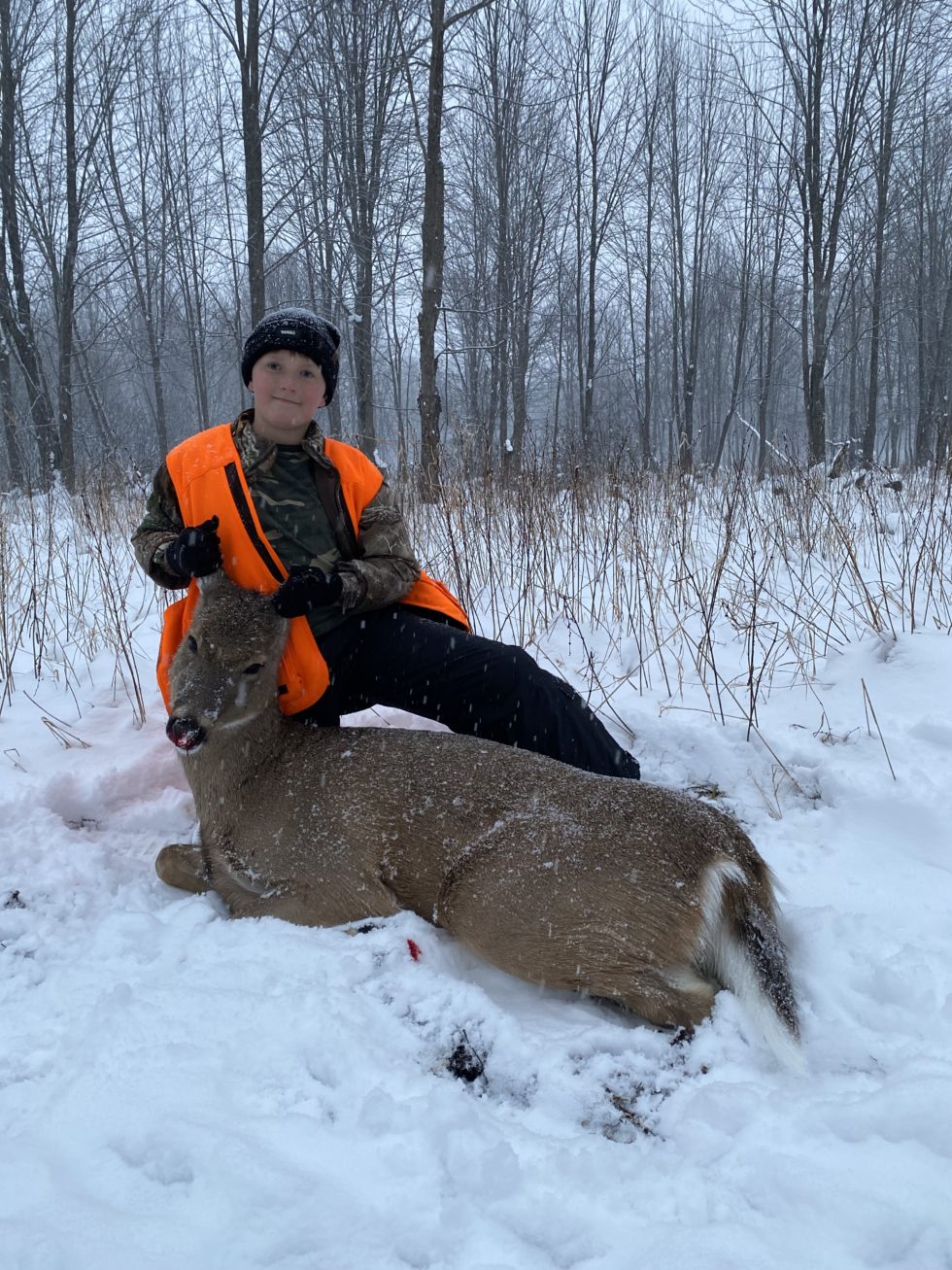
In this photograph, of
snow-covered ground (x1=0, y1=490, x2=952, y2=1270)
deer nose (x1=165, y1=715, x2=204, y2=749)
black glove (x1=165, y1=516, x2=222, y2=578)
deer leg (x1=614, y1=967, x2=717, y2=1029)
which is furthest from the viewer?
black glove (x1=165, y1=516, x2=222, y2=578)

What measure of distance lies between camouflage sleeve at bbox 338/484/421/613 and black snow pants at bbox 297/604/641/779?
148mm

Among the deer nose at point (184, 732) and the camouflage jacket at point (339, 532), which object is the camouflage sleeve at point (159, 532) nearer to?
the camouflage jacket at point (339, 532)

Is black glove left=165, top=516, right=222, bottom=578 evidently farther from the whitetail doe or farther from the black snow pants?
the black snow pants

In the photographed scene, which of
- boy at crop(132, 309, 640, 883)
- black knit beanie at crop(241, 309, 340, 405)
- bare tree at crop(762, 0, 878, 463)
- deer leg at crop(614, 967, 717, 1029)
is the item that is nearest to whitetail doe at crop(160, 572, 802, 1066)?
deer leg at crop(614, 967, 717, 1029)

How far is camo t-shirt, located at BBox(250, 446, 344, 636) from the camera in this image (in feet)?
9.63

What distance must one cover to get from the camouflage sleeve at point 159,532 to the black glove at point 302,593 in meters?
0.43

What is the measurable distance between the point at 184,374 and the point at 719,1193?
4757cm

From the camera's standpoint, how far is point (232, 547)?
2781 mm

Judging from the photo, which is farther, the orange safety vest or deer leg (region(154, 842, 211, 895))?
the orange safety vest

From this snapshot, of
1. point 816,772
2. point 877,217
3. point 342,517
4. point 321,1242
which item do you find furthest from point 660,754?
point 877,217

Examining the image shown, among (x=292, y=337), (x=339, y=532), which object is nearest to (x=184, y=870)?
(x=339, y=532)

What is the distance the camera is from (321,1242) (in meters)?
1.27

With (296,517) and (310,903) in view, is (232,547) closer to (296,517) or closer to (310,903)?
(296,517)

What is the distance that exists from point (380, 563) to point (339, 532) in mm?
203
